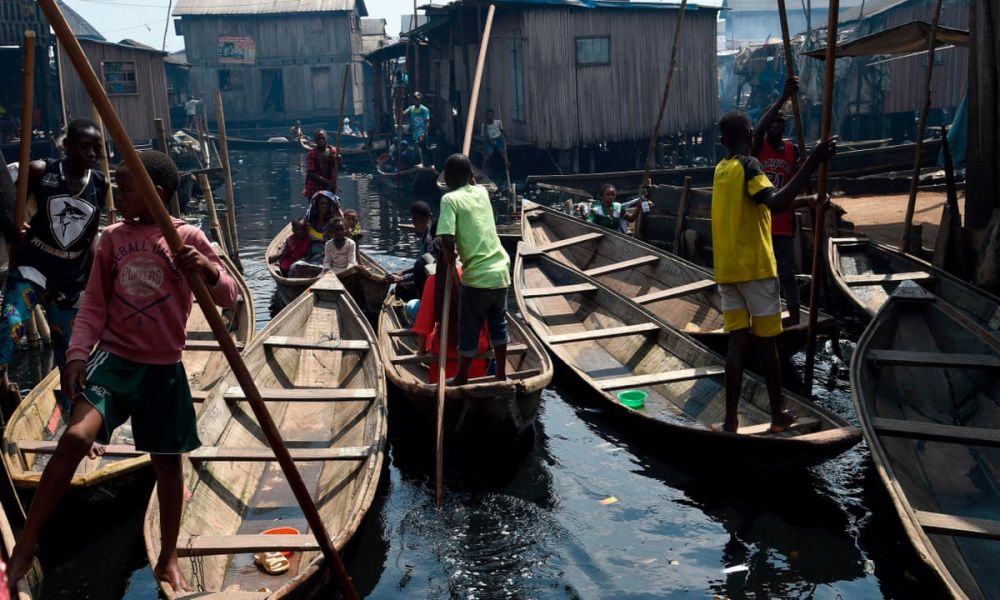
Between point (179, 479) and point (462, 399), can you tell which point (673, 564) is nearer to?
point (462, 399)

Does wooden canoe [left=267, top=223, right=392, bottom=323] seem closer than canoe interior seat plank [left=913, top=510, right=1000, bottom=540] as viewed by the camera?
No

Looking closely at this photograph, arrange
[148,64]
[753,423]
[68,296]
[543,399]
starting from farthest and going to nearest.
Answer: [148,64], [543,399], [753,423], [68,296]

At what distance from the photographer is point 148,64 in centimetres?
2275

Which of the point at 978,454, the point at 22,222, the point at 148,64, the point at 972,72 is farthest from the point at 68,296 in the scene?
the point at 148,64

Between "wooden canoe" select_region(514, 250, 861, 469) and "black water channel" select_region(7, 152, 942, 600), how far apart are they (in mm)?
305

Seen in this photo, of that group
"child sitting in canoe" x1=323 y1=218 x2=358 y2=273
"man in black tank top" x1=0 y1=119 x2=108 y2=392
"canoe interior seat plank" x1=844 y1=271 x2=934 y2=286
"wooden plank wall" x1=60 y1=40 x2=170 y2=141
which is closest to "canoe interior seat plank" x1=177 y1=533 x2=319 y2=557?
"man in black tank top" x1=0 y1=119 x2=108 y2=392

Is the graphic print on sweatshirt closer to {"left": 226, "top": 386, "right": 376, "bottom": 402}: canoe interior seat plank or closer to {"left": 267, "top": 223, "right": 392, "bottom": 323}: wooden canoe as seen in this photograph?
{"left": 226, "top": 386, "right": 376, "bottom": 402}: canoe interior seat plank

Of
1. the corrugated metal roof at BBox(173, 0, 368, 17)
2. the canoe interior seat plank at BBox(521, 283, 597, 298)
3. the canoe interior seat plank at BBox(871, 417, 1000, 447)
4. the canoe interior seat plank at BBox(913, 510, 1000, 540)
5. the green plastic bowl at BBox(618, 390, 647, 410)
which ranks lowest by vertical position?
the green plastic bowl at BBox(618, 390, 647, 410)

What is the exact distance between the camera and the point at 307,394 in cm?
546

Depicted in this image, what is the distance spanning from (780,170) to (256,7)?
1272 inches

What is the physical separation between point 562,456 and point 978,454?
2.57m

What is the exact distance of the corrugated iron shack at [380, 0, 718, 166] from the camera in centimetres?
1703

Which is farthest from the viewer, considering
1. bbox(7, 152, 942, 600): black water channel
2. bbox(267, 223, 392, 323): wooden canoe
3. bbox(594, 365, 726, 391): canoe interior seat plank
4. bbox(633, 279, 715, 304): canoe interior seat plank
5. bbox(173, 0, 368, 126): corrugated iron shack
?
bbox(173, 0, 368, 126): corrugated iron shack

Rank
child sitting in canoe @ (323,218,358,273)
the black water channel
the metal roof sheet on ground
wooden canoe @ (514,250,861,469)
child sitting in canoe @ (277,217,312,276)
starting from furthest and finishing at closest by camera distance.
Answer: child sitting in canoe @ (277,217,312,276) → child sitting in canoe @ (323,218,358,273) → the metal roof sheet on ground → wooden canoe @ (514,250,861,469) → the black water channel
